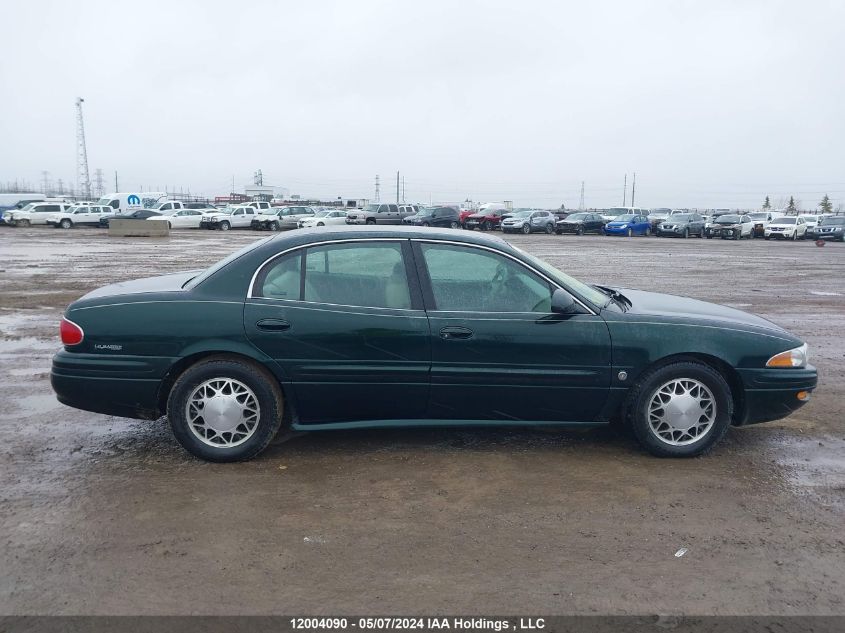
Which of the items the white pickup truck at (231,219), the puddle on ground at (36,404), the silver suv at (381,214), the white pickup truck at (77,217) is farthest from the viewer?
the silver suv at (381,214)

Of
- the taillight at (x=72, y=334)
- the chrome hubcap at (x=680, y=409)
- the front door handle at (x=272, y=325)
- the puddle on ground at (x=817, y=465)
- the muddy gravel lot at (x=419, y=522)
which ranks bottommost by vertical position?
the puddle on ground at (x=817, y=465)

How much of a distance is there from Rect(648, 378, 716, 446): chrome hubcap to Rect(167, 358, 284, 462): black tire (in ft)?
8.23

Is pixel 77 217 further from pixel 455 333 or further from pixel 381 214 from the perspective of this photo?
pixel 455 333

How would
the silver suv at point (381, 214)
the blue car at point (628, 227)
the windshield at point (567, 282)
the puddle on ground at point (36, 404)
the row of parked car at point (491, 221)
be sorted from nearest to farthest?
the windshield at point (567, 282), the puddle on ground at point (36, 404), the row of parked car at point (491, 221), the blue car at point (628, 227), the silver suv at point (381, 214)

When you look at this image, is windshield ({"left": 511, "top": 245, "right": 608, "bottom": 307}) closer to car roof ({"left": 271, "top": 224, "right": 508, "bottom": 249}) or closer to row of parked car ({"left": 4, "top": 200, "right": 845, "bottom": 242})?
car roof ({"left": 271, "top": 224, "right": 508, "bottom": 249})

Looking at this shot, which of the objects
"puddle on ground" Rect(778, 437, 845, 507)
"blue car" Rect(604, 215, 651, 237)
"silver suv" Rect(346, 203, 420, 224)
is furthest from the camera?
"silver suv" Rect(346, 203, 420, 224)

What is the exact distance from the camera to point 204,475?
454cm

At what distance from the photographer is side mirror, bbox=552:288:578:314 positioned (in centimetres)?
469

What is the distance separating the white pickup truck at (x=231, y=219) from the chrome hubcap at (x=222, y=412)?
41.9m

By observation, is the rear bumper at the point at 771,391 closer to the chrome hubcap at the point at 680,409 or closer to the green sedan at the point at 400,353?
the green sedan at the point at 400,353

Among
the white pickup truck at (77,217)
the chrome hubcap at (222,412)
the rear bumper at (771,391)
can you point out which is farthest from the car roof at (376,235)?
the white pickup truck at (77,217)

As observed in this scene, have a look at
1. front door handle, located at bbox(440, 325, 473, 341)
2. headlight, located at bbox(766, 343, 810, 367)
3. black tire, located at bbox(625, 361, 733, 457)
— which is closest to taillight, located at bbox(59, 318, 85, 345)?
front door handle, located at bbox(440, 325, 473, 341)

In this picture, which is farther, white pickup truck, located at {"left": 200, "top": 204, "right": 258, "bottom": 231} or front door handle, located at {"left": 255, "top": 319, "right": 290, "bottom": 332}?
white pickup truck, located at {"left": 200, "top": 204, "right": 258, "bottom": 231}

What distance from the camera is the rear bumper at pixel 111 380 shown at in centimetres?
467
